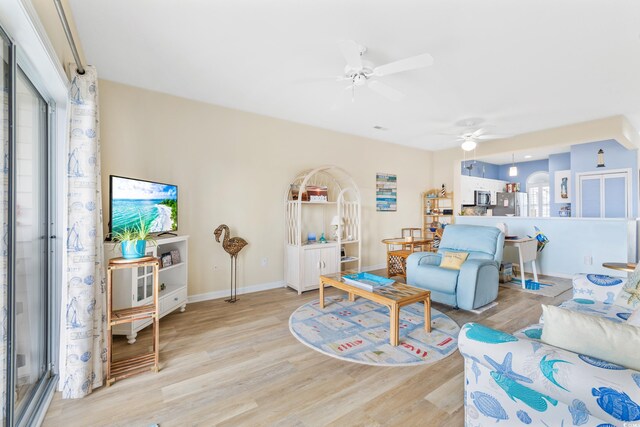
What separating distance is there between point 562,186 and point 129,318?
364 inches

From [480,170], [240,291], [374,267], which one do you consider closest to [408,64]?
[240,291]

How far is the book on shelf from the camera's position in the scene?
2941 mm

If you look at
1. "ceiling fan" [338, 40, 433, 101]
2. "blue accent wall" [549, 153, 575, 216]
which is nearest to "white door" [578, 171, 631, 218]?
"blue accent wall" [549, 153, 575, 216]

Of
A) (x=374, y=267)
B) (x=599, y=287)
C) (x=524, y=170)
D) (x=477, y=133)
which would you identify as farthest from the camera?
(x=524, y=170)

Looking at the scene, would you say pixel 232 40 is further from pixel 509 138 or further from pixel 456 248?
pixel 509 138

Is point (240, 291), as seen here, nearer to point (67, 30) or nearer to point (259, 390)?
point (259, 390)

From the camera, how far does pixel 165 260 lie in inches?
124

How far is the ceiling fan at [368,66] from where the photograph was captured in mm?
2170

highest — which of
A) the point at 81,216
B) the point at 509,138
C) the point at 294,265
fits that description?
the point at 509,138

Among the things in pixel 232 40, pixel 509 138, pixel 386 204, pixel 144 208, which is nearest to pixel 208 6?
pixel 232 40

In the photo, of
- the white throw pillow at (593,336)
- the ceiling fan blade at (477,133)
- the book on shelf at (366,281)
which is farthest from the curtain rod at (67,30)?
the ceiling fan blade at (477,133)

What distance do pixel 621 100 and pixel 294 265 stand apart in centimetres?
474

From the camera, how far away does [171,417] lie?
5.61 ft

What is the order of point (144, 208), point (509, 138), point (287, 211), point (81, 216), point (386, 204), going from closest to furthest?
1. point (81, 216)
2. point (144, 208)
3. point (287, 211)
4. point (509, 138)
5. point (386, 204)
